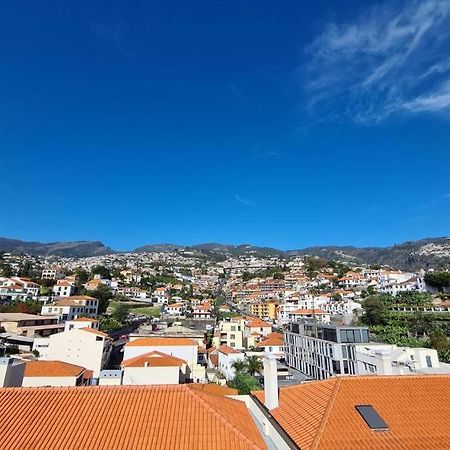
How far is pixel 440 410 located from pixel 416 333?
66.2 metres

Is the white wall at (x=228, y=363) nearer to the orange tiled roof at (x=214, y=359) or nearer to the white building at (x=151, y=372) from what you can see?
the orange tiled roof at (x=214, y=359)

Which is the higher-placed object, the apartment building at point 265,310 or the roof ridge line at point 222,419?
the apartment building at point 265,310

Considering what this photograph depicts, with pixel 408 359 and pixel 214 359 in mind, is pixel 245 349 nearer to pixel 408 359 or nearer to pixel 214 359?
pixel 214 359

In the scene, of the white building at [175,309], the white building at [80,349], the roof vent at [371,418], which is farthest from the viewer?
the white building at [175,309]

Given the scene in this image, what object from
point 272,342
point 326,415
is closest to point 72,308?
point 272,342

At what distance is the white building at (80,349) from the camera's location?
4350 cm

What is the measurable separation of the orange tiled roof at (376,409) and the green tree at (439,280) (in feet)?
318

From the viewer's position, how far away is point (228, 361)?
167 ft

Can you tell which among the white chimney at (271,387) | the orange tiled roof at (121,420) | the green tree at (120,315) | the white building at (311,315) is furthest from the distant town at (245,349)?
the green tree at (120,315)

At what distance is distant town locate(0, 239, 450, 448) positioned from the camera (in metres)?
13.3

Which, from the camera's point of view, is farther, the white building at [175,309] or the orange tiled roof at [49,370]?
the white building at [175,309]

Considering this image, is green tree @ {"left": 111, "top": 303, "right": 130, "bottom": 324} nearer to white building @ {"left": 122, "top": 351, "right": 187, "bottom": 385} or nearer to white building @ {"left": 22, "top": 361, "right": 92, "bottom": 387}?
white building @ {"left": 22, "top": 361, "right": 92, "bottom": 387}

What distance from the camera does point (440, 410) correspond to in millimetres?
11953

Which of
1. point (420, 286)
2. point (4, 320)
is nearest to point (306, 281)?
point (420, 286)
